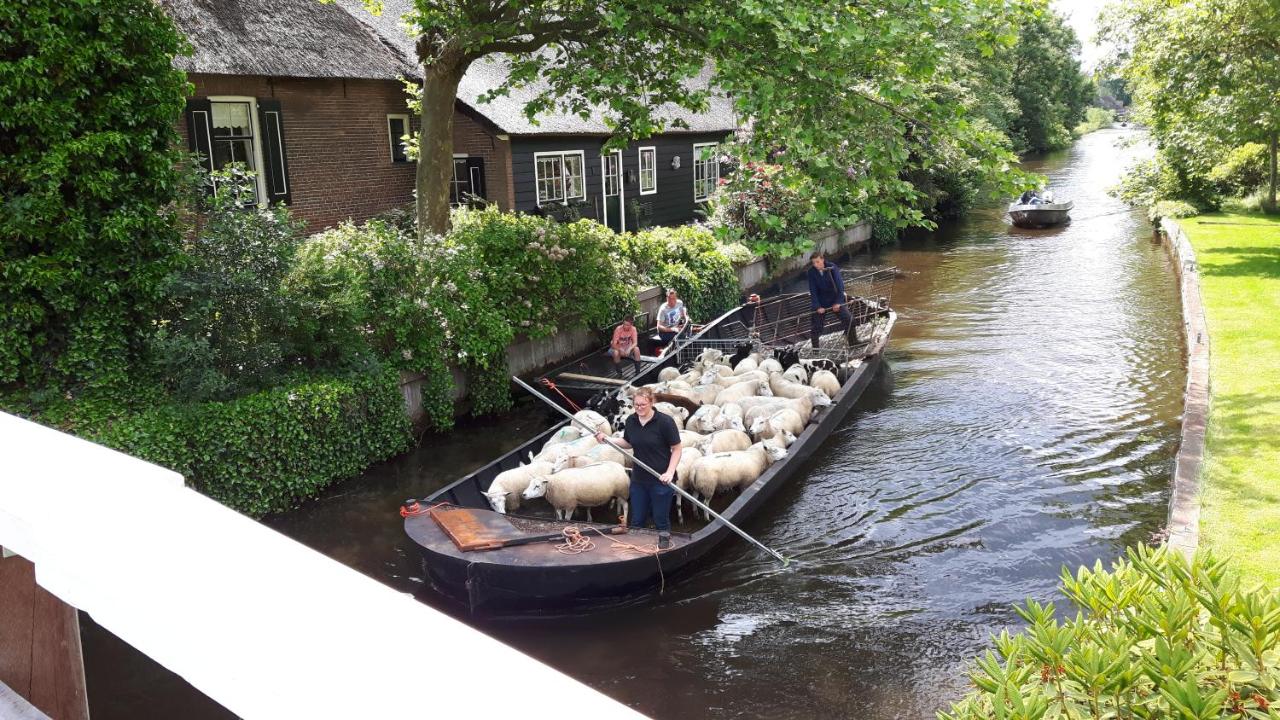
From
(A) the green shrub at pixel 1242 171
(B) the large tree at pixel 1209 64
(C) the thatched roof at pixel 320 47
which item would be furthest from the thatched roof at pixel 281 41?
(A) the green shrub at pixel 1242 171

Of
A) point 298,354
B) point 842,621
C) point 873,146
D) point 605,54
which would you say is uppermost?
point 605,54

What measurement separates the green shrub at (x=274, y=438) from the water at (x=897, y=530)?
1.21ft

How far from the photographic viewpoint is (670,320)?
1788 centimetres

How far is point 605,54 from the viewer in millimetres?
15914

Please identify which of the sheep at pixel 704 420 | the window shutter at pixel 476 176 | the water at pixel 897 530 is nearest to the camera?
the water at pixel 897 530

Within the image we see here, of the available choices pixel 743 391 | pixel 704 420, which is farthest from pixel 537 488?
pixel 743 391

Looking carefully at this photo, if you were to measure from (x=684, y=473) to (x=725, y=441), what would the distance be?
1025 mm

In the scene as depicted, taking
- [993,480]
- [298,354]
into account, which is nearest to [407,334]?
[298,354]

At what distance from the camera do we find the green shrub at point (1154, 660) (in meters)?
3.23

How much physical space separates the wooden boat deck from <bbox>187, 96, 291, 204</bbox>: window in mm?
12335

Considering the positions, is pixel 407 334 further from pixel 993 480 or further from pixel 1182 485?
pixel 1182 485

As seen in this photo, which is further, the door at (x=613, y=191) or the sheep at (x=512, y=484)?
the door at (x=613, y=191)

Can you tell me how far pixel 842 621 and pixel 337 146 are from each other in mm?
17358

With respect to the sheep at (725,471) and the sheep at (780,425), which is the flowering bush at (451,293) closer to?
the sheep at (780,425)
